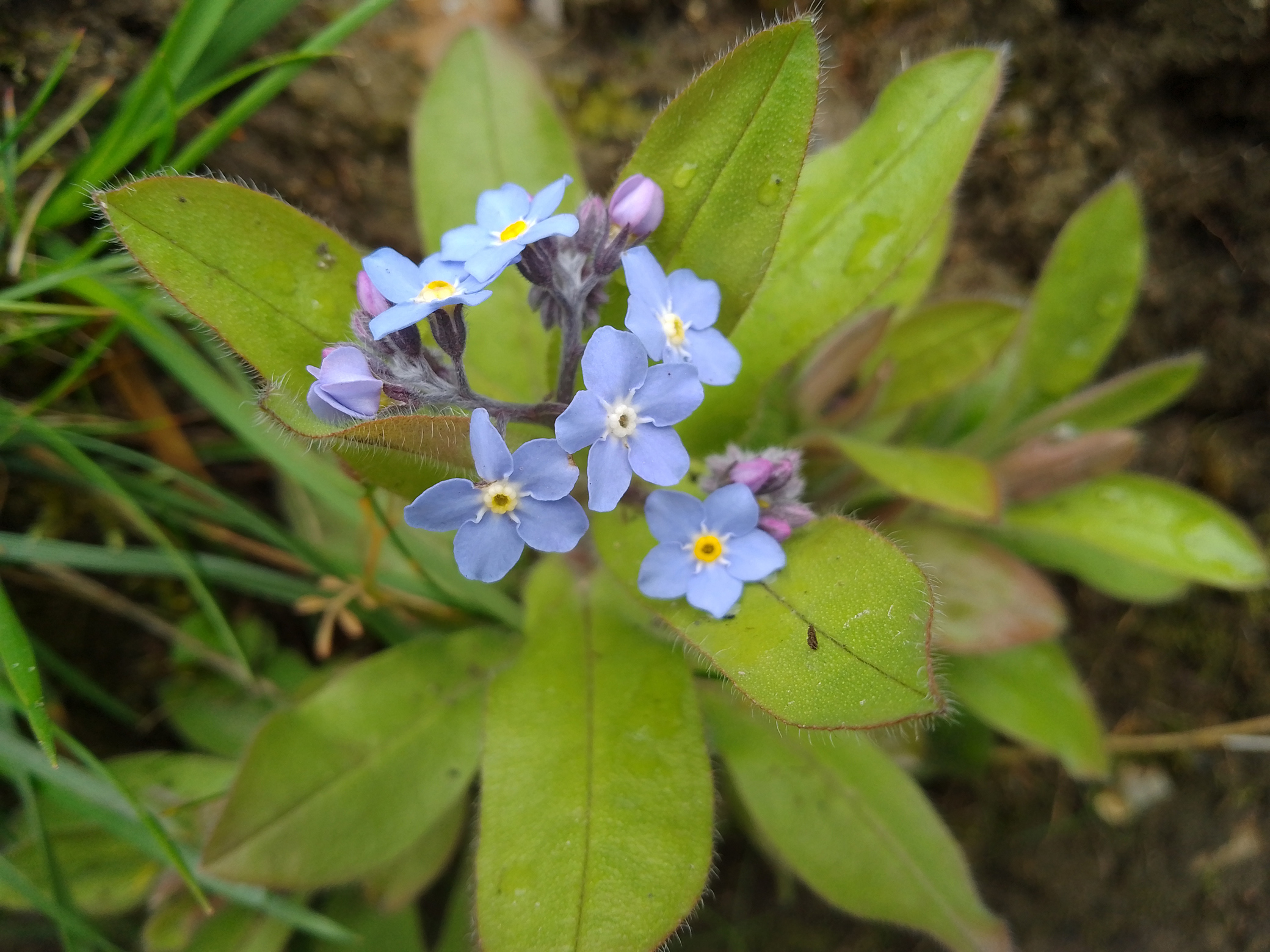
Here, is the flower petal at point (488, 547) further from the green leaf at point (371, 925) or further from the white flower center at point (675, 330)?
the green leaf at point (371, 925)

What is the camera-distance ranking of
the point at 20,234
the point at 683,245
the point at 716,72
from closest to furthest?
1. the point at 716,72
2. the point at 683,245
3. the point at 20,234

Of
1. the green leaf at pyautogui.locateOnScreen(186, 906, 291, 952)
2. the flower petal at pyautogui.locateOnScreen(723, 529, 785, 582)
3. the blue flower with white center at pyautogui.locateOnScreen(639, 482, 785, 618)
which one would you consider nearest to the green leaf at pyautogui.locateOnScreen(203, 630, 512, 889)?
the green leaf at pyautogui.locateOnScreen(186, 906, 291, 952)

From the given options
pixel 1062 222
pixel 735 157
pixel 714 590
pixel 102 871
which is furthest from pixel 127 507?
pixel 1062 222

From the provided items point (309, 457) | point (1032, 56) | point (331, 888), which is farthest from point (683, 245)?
point (331, 888)

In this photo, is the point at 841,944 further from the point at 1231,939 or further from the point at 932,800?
the point at 1231,939

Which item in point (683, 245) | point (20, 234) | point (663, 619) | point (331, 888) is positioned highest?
point (20, 234)
